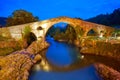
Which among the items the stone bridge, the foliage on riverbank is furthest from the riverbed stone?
the stone bridge

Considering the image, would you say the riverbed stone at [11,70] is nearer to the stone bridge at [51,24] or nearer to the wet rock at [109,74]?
the wet rock at [109,74]

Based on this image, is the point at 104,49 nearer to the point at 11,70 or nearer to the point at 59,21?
the point at 11,70

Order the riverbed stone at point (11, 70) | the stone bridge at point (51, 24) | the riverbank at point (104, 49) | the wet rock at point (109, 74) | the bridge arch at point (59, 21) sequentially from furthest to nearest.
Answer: the bridge arch at point (59, 21) → the stone bridge at point (51, 24) → the riverbank at point (104, 49) → the wet rock at point (109, 74) → the riverbed stone at point (11, 70)

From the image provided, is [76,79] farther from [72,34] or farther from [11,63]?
[72,34]

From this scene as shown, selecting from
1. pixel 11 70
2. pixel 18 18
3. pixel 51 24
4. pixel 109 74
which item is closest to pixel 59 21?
pixel 51 24

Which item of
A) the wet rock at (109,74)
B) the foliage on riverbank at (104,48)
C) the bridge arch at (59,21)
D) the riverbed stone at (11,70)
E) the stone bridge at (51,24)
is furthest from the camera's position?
the bridge arch at (59,21)

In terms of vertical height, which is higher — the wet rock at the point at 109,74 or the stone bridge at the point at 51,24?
the stone bridge at the point at 51,24

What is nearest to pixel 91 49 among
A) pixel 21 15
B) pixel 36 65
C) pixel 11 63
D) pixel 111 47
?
pixel 111 47

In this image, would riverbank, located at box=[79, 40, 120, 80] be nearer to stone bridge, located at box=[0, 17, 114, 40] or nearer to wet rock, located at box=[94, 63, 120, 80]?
wet rock, located at box=[94, 63, 120, 80]

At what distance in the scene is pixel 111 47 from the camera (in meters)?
27.9

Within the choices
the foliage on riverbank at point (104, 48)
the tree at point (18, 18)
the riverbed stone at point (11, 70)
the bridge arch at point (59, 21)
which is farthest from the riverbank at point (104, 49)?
the tree at point (18, 18)

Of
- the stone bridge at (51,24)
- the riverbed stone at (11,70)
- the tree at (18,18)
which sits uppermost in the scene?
the tree at (18,18)

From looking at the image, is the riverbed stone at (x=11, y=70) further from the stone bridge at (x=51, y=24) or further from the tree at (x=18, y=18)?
the tree at (x=18, y=18)

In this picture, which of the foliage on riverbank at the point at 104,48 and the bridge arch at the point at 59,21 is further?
the bridge arch at the point at 59,21
